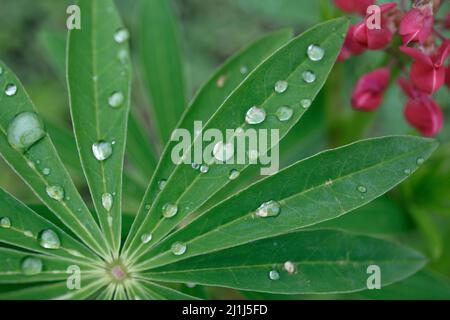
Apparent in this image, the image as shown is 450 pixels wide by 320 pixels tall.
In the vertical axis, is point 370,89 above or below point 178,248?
above

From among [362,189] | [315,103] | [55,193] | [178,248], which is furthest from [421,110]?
[55,193]

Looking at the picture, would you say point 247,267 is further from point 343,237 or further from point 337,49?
Answer: point 337,49

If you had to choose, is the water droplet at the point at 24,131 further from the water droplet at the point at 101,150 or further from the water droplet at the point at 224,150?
the water droplet at the point at 224,150

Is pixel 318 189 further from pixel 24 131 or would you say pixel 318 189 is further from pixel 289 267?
pixel 24 131

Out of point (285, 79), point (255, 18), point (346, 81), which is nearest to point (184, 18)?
point (255, 18)

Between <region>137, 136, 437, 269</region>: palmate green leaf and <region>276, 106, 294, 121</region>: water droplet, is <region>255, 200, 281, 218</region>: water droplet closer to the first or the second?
<region>137, 136, 437, 269</region>: palmate green leaf

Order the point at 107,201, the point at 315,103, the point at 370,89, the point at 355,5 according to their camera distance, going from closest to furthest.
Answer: the point at 107,201
the point at 355,5
the point at 370,89
the point at 315,103

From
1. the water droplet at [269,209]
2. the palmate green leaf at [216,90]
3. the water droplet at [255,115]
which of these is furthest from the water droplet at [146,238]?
the water droplet at [255,115]
